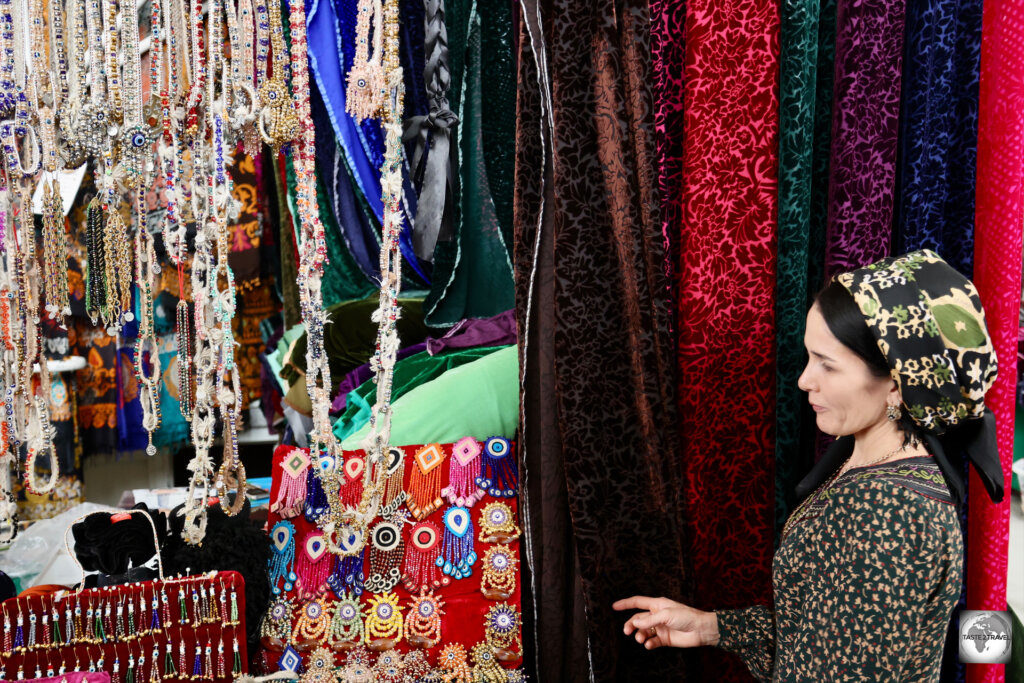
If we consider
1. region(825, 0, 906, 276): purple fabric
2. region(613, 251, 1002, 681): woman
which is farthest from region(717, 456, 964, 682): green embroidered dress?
region(825, 0, 906, 276): purple fabric

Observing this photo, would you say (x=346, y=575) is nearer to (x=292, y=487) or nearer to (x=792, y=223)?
(x=292, y=487)

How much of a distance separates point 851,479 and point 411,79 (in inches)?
48.2

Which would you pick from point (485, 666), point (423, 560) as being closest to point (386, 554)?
point (423, 560)

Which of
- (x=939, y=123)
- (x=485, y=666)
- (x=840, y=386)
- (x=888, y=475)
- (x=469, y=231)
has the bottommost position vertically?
(x=485, y=666)

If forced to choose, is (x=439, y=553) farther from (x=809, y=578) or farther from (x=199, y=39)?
(x=199, y=39)

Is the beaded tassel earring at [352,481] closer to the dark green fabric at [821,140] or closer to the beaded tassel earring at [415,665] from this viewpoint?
the beaded tassel earring at [415,665]

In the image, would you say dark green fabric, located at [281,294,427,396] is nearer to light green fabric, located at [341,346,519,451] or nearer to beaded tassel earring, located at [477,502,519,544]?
light green fabric, located at [341,346,519,451]

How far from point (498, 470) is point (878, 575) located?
0.75 m

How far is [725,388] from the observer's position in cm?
134

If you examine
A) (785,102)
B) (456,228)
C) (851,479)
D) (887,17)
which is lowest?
(851,479)

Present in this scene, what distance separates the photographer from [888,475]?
3.17 feet

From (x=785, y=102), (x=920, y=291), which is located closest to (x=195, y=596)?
(x=920, y=291)

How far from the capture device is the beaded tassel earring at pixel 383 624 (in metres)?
1.38

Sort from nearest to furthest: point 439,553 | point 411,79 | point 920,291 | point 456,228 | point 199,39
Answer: point 920,291 → point 199,39 → point 439,553 → point 411,79 → point 456,228
